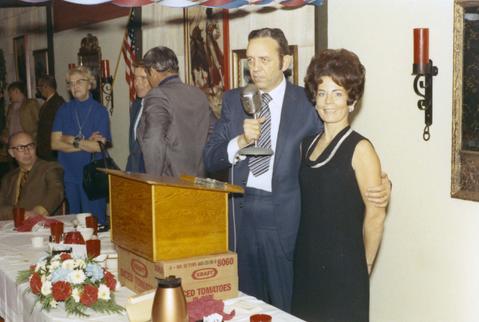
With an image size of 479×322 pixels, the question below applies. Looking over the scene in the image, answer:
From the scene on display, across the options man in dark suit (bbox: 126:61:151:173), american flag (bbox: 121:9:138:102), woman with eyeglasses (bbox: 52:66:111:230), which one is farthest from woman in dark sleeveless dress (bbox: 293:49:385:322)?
american flag (bbox: 121:9:138:102)

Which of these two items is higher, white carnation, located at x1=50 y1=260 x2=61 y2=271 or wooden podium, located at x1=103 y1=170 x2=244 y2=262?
wooden podium, located at x1=103 y1=170 x2=244 y2=262

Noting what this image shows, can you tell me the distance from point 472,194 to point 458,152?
221 mm

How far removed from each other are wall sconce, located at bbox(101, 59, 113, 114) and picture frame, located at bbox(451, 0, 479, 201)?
482 cm

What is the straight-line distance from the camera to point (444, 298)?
12.2 feet

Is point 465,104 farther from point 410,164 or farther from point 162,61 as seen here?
point 162,61

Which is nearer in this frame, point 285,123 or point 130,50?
point 285,123

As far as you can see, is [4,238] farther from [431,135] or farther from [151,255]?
[431,135]

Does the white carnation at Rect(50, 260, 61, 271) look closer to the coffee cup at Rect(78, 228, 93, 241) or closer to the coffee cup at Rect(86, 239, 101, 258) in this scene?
the coffee cup at Rect(86, 239, 101, 258)

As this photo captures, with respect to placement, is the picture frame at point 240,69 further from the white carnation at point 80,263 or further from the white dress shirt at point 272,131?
the white carnation at point 80,263

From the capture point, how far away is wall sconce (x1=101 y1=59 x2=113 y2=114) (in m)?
7.57

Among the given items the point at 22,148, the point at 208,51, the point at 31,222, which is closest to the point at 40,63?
the point at 208,51

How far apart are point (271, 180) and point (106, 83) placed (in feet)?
16.0

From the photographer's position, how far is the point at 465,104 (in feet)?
11.3

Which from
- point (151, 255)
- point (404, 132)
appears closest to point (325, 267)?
point (151, 255)
